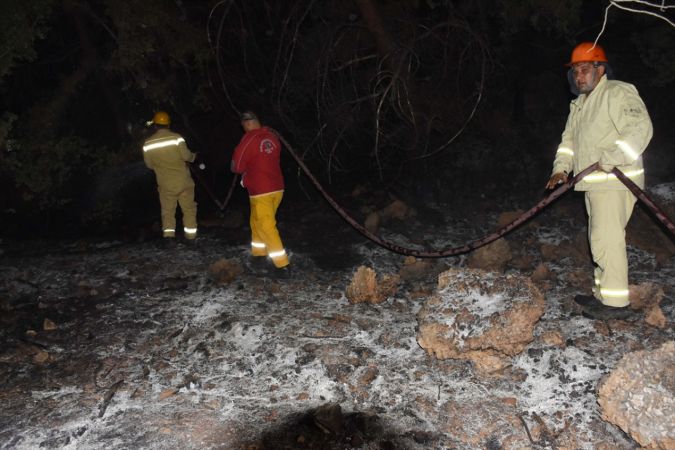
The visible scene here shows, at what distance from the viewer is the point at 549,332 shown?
11.5ft

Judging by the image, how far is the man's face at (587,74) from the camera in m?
3.52

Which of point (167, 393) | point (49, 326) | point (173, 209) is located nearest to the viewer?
point (167, 393)

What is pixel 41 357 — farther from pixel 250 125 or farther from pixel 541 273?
pixel 541 273

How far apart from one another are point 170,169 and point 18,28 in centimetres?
296

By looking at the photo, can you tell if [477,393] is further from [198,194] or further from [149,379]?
[198,194]

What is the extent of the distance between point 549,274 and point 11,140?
736cm

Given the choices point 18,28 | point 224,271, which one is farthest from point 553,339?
point 18,28

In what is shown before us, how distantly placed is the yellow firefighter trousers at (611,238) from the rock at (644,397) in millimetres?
826

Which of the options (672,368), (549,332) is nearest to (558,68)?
(549,332)

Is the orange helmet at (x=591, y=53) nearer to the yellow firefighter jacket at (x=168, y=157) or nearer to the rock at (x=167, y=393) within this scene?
the rock at (x=167, y=393)

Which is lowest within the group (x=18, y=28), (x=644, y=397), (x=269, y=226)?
(x=644, y=397)

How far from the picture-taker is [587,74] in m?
3.54

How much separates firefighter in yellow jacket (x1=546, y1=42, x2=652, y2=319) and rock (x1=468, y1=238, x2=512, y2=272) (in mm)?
1019

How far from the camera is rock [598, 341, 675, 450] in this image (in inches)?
101
